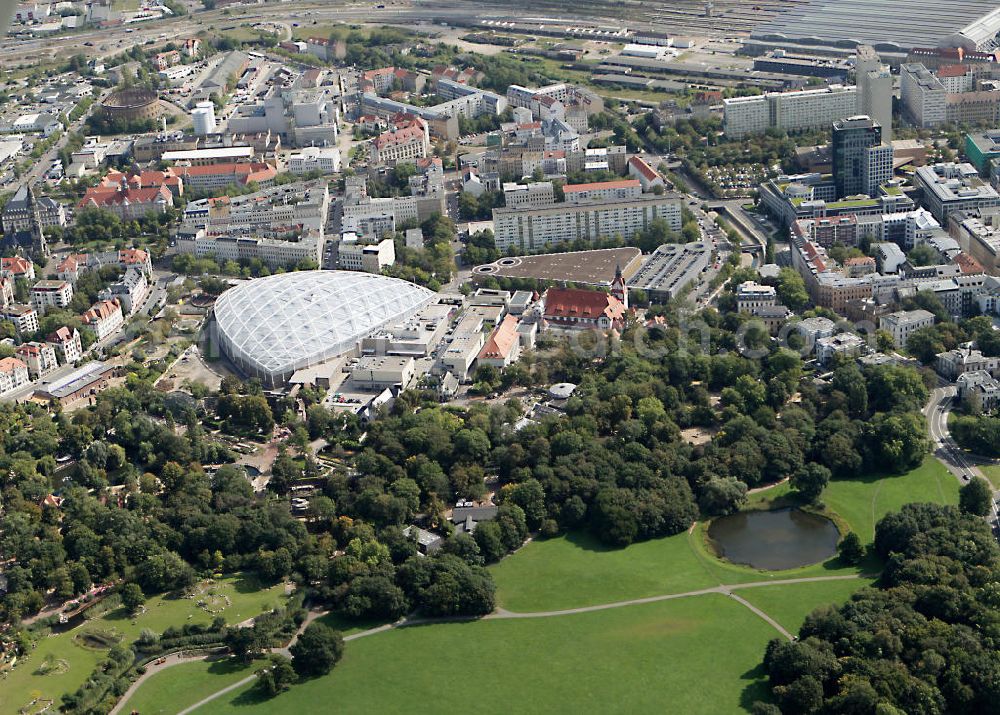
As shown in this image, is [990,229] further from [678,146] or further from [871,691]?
[871,691]

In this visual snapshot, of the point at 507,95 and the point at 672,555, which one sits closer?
the point at 672,555

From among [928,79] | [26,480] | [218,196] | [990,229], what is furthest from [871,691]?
[928,79]

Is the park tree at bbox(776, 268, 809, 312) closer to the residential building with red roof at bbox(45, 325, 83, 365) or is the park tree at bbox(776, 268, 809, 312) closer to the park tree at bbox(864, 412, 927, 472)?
the park tree at bbox(864, 412, 927, 472)

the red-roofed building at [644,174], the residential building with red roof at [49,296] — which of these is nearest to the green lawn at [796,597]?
the red-roofed building at [644,174]

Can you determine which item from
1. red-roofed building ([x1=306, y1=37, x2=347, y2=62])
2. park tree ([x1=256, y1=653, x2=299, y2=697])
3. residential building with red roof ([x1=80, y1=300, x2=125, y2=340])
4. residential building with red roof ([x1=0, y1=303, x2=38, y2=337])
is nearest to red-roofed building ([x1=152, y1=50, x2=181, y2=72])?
red-roofed building ([x1=306, y1=37, x2=347, y2=62])

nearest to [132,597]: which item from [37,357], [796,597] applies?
[37,357]

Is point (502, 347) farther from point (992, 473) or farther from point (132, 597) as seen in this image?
point (132, 597)
